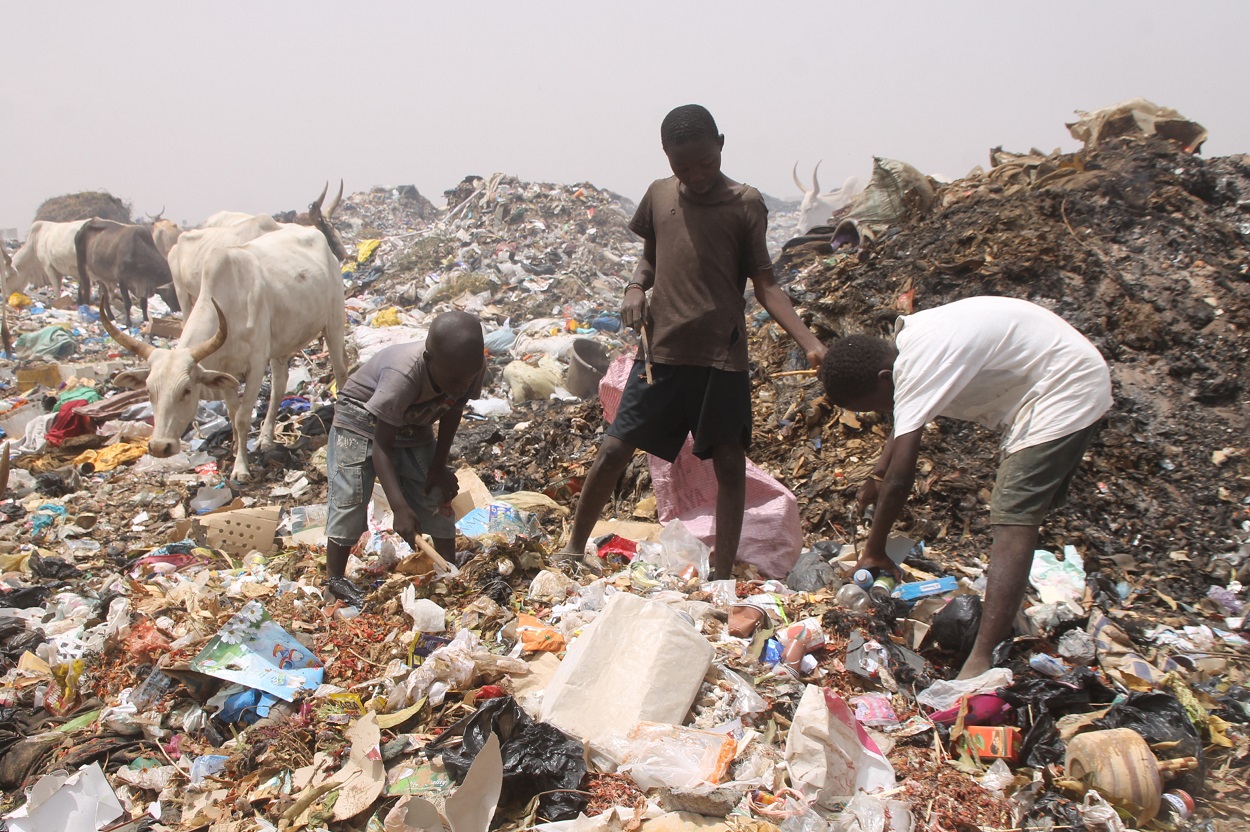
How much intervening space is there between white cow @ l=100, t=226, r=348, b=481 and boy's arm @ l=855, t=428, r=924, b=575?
456 cm

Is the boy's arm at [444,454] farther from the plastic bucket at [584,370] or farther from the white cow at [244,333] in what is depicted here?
the plastic bucket at [584,370]

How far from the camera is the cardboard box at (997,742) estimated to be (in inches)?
95.2

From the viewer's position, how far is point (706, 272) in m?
3.27

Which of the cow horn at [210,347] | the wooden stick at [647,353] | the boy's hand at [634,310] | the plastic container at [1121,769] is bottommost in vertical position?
the cow horn at [210,347]

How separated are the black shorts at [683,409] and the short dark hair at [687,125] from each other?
0.86 meters

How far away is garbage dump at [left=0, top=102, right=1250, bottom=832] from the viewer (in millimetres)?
2287

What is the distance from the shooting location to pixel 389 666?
2.79 meters

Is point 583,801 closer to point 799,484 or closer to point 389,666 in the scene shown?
point 389,666

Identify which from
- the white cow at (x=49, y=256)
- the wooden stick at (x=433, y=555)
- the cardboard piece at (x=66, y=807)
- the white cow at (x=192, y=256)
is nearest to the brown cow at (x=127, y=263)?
the white cow at (x=49, y=256)

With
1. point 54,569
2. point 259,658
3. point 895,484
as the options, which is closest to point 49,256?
point 54,569

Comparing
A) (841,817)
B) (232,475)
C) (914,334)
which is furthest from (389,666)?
(232,475)

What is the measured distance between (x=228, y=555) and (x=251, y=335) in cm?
288

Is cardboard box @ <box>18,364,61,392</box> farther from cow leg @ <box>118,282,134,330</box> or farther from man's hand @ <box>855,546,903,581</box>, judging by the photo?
man's hand @ <box>855,546,903,581</box>

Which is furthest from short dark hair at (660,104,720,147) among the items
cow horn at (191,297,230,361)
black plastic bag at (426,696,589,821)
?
cow horn at (191,297,230,361)
